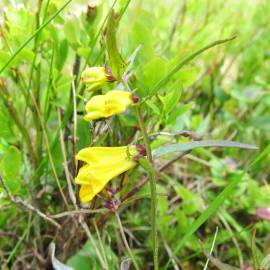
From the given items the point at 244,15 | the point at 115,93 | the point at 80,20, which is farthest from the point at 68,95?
the point at 244,15

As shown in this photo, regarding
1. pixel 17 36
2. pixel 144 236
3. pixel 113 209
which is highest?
pixel 17 36

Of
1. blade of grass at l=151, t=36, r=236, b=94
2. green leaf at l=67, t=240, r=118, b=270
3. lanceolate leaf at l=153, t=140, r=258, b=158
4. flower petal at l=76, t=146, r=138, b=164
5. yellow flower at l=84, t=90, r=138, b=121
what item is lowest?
green leaf at l=67, t=240, r=118, b=270

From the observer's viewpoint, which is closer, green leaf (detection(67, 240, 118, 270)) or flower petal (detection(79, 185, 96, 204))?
flower petal (detection(79, 185, 96, 204))

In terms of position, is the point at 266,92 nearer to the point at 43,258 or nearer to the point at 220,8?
the point at 220,8

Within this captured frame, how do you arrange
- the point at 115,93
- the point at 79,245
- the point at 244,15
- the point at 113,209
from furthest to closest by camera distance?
the point at 244,15 < the point at 79,245 < the point at 113,209 < the point at 115,93

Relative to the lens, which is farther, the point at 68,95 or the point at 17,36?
the point at 68,95

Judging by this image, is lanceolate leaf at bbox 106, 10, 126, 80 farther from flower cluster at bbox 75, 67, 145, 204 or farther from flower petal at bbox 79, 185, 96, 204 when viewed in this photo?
flower petal at bbox 79, 185, 96, 204

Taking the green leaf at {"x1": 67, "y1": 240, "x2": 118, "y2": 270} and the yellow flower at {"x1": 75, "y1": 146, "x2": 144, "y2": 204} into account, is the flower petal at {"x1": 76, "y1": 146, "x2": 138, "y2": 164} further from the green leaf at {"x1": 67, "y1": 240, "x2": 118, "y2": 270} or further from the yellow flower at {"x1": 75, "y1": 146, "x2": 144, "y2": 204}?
the green leaf at {"x1": 67, "y1": 240, "x2": 118, "y2": 270}

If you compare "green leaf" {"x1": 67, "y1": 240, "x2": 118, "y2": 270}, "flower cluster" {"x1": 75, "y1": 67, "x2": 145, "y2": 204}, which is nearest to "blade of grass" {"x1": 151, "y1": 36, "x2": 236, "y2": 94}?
"flower cluster" {"x1": 75, "y1": 67, "x2": 145, "y2": 204}

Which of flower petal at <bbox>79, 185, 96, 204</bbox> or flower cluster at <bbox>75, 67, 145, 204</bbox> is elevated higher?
flower cluster at <bbox>75, 67, 145, 204</bbox>
